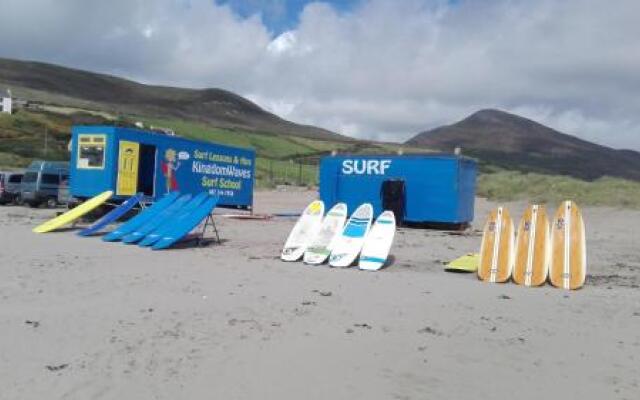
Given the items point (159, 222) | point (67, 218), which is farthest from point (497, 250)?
point (67, 218)

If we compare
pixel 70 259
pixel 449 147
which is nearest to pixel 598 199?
pixel 70 259

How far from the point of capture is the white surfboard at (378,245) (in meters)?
12.9

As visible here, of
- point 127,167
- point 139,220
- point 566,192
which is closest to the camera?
point 139,220

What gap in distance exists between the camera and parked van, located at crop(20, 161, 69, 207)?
94.3 ft

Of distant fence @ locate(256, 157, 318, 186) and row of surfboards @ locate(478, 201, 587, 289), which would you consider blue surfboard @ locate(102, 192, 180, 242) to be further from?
distant fence @ locate(256, 157, 318, 186)

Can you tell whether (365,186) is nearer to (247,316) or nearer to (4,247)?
(4,247)

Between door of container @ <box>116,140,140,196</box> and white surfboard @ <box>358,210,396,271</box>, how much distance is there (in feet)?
32.2

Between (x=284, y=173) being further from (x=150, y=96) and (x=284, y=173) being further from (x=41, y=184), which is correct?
(x=150, y=96)

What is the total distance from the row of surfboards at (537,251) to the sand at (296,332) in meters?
0.42

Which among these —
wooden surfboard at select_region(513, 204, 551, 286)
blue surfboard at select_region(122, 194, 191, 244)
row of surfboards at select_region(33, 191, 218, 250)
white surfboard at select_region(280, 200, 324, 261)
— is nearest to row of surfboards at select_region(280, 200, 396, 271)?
white surfboard at select_region(280, 200, 324, 261)

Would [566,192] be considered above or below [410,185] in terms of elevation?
above

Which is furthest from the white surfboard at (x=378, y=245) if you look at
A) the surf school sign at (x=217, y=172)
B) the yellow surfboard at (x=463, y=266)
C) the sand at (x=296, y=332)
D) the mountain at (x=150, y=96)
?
the mountain at (x=150, y=96)

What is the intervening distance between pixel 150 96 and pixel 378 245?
165 m

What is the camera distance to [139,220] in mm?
16891
